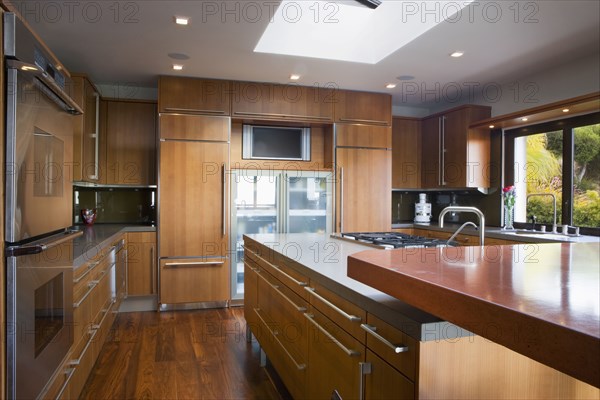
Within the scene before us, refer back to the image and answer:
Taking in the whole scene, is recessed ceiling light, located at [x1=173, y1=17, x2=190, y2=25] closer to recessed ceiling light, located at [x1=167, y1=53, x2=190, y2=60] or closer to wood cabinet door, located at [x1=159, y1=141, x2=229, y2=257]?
recessed ceiling light, located at [x1=167, y1=53, x2=190, y2=60]

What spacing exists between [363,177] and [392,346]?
3636 millimetres

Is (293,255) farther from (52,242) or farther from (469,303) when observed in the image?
(469,303)

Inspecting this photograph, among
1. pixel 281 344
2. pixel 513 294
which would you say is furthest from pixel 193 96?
pixel 513 294

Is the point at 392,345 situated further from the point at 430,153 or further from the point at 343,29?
the point at 430,153

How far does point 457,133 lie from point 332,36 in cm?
187

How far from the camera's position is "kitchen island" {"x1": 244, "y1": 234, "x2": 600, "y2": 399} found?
99 centimetres

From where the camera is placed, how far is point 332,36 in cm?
351

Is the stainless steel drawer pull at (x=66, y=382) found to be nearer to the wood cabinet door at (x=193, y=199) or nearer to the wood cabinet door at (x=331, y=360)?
the wood cabinet door at (x=331, y=360)

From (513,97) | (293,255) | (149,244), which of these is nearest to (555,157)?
(513,97)

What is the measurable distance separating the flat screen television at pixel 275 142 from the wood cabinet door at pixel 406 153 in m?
1.17

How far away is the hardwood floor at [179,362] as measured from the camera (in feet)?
8.00

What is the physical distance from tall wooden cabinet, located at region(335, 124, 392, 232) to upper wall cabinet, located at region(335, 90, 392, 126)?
0.24 ft

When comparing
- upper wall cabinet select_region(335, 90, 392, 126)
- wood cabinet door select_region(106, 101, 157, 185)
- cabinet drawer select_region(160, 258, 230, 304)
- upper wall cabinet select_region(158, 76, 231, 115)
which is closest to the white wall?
upper wall cabinet select_region(335, 90, 392, 126)

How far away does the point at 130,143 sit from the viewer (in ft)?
14.4
